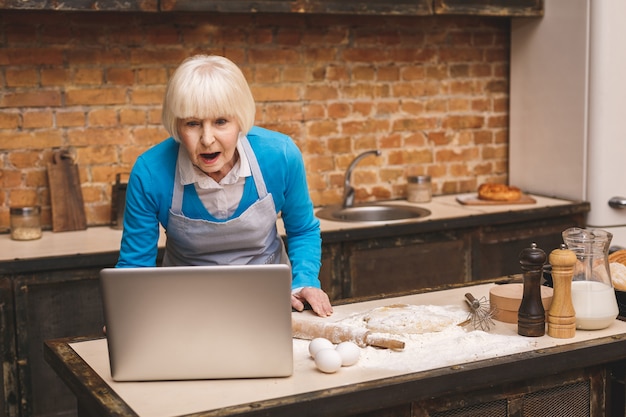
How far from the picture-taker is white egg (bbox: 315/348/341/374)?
213 cm

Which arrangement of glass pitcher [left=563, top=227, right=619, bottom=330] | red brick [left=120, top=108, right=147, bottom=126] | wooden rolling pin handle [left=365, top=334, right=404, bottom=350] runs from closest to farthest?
wooden rolling pin handle [left=365, top=334, right=404, bottom=350], glass pitcher [left=563, top=227, right=619, bottom=330], red brick [left=120, top=108, right=147, bottom=126]

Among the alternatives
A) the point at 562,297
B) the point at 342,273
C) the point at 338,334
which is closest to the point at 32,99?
the point at 342,273

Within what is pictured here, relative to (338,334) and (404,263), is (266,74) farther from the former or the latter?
(338,334)

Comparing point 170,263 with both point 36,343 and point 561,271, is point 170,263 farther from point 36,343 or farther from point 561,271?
point 561,271

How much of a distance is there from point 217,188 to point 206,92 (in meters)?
0.38

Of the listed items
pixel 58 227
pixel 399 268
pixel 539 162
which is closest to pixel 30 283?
pixel 58 227

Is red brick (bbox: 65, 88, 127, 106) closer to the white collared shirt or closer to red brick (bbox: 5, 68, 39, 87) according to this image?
red brick (bbox: 5, 68, 39, 87)

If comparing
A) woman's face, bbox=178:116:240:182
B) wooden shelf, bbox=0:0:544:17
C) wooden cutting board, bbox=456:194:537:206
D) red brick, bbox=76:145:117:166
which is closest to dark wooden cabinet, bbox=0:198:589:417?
wooden cutting board, bbox=456:194:537:206

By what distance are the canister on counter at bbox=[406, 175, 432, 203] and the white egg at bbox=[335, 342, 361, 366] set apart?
2.63 m

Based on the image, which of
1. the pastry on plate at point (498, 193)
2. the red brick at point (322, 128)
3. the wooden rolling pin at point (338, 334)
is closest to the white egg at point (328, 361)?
the wooden rolling pin at point (338, 334)

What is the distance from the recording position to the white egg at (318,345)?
222cm

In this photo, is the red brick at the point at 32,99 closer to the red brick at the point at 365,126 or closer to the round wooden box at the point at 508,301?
the red brick at the point at 365,126

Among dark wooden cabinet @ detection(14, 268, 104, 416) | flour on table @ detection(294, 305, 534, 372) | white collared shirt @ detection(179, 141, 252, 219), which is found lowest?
dark wooden cabinet @ detection(14, 268, 104, 416)

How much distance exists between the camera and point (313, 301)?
264 cm
